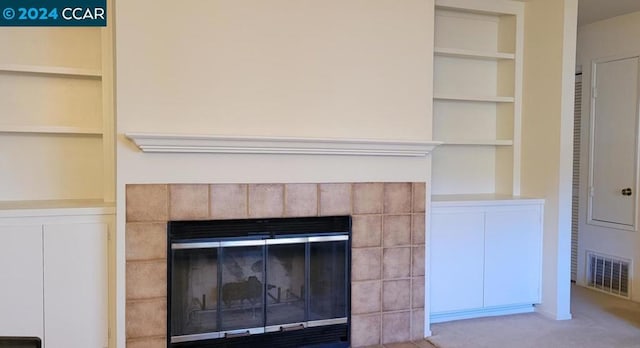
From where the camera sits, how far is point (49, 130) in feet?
9.39

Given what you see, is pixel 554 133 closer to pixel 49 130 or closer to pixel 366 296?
pixel 366 296

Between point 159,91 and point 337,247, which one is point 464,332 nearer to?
point 337,247

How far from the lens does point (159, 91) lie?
261cm

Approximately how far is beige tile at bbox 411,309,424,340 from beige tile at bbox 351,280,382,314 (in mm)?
278

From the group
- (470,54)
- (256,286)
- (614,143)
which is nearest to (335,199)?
(256,286)

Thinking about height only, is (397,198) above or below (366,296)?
above

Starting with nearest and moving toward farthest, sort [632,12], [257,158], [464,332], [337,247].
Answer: [257,158], [337,247], [464,332], [632,12]

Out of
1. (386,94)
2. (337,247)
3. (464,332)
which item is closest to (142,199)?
(337,247)

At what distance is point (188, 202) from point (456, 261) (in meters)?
1.92

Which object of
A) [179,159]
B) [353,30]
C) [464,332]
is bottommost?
[464,332]

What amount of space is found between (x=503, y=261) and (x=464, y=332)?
0.65m

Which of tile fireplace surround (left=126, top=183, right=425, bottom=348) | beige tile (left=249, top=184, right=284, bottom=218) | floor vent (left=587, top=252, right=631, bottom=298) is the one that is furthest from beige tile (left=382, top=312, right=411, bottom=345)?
floor vent (left=587, top=252, right=631, bottom=298)

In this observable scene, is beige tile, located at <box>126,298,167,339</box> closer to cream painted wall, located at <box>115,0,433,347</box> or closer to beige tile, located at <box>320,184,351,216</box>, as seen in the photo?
cream painted wall, located at <box>115,0,433,347</box>

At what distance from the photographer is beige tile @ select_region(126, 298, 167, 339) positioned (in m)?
2.59
